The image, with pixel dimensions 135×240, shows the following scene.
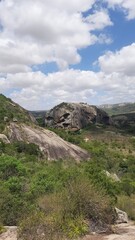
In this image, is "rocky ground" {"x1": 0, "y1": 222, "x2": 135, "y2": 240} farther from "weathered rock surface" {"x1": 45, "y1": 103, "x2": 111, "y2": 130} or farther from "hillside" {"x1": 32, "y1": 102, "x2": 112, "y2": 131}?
"weathered rock surface" {"x1": 45, "y1": 103, "x2": 111, "y2": 130}

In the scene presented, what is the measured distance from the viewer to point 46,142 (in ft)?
248

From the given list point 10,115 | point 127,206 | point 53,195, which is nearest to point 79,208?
point 53,195

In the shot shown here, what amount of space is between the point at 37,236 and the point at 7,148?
46.1 metres

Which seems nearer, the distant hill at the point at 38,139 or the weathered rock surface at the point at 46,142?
the distant hill at the point at 38,139

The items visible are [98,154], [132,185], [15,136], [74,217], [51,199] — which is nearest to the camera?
[74,217]

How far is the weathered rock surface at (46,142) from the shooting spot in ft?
242

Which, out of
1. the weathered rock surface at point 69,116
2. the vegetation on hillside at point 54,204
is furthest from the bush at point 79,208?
the weathered rock surface at point 69,116

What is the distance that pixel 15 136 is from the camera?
75.8 m

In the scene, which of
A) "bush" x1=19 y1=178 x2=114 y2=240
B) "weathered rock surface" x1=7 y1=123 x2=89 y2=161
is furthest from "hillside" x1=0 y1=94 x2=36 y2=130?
"bush" x1=19 y1=178 x2=114 y2=240

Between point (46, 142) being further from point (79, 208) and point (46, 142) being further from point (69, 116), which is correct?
point (69, 116)

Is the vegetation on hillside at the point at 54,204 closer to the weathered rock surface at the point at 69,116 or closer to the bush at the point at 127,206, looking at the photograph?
the bush at the point at 127,206

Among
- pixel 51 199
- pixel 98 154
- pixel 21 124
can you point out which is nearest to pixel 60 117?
pixel 98 154

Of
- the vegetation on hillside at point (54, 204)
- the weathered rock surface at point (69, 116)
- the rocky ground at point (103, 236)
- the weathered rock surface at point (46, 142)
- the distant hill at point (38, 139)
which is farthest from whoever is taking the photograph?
the weathered rock surface at point (69, 116)

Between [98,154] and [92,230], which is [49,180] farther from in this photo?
[98,154]
